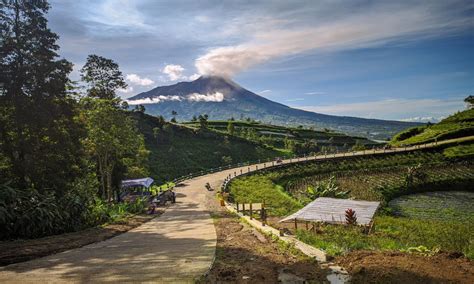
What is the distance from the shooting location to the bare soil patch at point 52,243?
12.4 metres

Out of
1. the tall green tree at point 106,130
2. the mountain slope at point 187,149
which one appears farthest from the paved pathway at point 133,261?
the mountain slope at point 187,149

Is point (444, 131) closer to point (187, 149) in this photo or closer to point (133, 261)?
point (187, 149)

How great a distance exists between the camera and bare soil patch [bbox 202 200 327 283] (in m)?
9.59

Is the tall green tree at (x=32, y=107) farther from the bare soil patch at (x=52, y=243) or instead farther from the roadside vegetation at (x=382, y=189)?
the roadside vegetation at (x=382, y=189)

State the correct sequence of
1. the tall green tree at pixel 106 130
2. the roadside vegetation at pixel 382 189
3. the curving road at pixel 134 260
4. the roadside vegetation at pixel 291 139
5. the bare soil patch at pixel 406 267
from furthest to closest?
the roadside vegetation at pixel 291 139 < the tall green tree at pixel 106 130 < the roadside vegetation at pixel 382 189 < the curving road at pixel 134 260 < the bare soil patch at pixel 406 267

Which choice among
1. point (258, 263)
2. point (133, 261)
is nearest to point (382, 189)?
point (258, 263)

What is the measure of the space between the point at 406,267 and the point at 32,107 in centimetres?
1902

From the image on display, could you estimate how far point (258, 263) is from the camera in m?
11.2

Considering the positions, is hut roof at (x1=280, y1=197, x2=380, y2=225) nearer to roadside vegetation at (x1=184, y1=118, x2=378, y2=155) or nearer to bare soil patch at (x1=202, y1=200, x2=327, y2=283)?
bare soil patch at (x1=202, y1=200, x2=327, y2=283)

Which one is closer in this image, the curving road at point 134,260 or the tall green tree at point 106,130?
the curving road at point 134,260

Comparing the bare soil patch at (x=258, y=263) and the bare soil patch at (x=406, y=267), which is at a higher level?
the bare soil patch at (x=406, y=267)

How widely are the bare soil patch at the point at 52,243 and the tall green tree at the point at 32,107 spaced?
3.71 metres


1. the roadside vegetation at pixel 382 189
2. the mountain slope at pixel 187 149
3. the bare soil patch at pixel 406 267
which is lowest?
the roadside vegetation at pixel 382 189

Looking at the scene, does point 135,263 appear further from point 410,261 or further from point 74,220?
point 74,220
